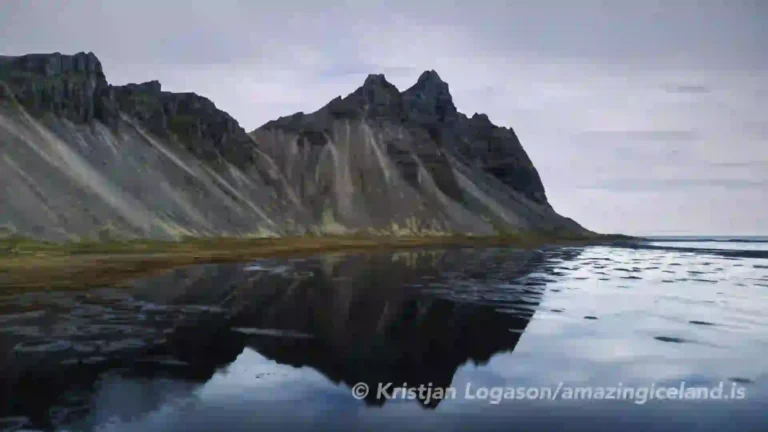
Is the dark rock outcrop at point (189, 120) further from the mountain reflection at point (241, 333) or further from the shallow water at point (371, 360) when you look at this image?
the shallow water at point (371, 360)

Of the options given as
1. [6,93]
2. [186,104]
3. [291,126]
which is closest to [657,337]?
[6,93]

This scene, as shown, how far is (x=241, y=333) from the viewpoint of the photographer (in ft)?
62.6

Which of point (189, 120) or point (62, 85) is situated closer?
Result: point (62, 85)

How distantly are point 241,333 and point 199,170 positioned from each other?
104m

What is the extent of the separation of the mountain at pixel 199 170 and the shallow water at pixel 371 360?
170ft

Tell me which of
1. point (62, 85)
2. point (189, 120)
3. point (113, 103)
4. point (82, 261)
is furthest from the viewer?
point (189, 120)

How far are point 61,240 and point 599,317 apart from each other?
60.7 meters

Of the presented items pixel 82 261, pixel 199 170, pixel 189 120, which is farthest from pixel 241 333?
pixel 189 120

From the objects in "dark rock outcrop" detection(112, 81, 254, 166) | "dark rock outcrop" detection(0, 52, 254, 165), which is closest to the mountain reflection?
"dark rock outcrop" detection(0, 52, 254, 165)

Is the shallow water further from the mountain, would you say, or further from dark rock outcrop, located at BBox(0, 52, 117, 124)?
dark rock outcrop, located at BBox(0, 52, 117, 124)

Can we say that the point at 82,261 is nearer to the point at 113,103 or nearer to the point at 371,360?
the point at 371,360

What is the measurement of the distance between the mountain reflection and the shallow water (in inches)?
3.2

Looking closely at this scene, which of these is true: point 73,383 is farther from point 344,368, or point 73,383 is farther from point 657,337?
point 657,337

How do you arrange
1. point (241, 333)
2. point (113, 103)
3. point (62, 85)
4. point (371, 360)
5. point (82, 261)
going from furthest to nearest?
point (113, 103) → point (62, 85) → point (82, 261) → point (241, 333) → point (371, 360)
